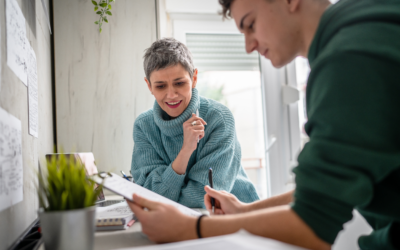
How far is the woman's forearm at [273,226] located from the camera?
0.47m

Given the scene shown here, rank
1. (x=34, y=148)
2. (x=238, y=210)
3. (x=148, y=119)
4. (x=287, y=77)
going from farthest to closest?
1. (x=287, y=77)
2. (x=148, y=119)
3. (x=34, y=148)
4. (x=238, y=210)

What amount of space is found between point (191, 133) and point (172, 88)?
0.75 ft

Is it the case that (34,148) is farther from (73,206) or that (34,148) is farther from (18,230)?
(73,206)

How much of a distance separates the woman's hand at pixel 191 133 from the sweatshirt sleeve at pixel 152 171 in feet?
0.36

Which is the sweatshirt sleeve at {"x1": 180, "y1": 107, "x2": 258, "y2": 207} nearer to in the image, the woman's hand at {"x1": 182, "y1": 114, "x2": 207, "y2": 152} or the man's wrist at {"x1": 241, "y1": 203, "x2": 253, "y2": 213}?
the woman's hand at {"x1": 182, "y1": 114, "x2": 207, "y2": 152}

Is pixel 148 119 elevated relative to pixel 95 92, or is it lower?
lower

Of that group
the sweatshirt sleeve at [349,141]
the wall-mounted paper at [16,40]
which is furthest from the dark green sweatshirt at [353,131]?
the wall-mounted paper at [16,40]

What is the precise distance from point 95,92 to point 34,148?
0.94 m

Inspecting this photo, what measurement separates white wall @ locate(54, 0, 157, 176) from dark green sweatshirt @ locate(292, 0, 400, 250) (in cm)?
156

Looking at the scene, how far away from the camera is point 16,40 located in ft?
2.58

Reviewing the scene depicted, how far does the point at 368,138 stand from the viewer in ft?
1.44

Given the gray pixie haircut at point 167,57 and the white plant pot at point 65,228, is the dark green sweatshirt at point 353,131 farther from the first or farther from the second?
the gray pixie haircut at point 167,57

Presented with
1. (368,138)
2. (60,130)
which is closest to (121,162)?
(60,130)

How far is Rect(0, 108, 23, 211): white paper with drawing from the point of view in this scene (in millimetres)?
613
